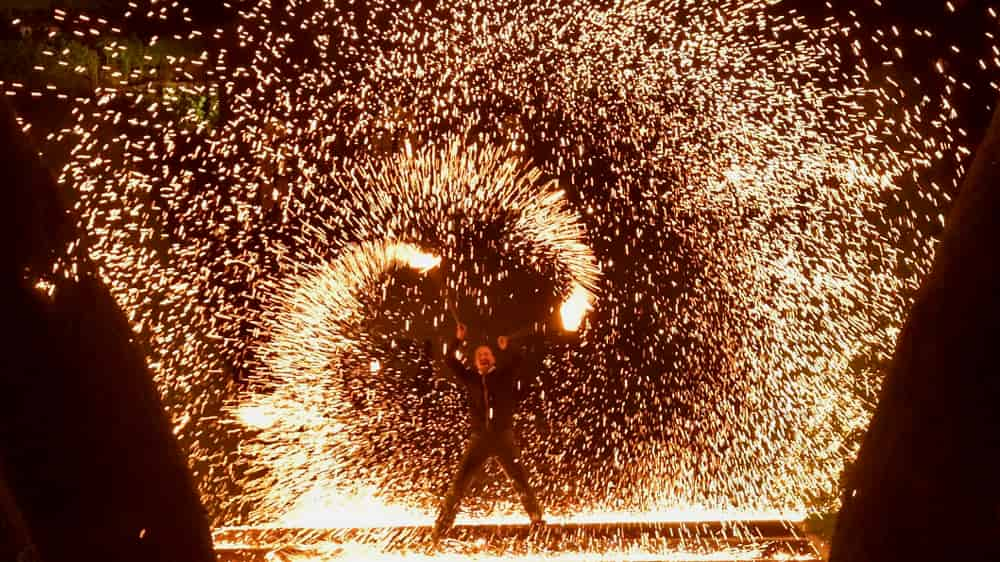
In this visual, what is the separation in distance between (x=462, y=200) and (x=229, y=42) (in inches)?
103

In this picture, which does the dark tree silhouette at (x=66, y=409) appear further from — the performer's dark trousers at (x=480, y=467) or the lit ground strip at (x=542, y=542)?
the performer's dark trousers at (x=480, y=467)

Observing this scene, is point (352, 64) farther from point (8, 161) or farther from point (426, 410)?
point (8, 161)

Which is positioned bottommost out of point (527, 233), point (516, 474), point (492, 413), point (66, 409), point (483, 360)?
point (516, 474)

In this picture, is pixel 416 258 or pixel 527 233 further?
pixel 527 233

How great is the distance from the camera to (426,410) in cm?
711

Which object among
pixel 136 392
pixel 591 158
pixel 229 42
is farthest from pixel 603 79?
pixel 136 392

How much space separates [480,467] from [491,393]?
46cm

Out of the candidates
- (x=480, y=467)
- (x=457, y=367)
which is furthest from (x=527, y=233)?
(x=480, y=467)

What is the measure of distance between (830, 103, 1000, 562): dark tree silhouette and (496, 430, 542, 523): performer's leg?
11.5ft

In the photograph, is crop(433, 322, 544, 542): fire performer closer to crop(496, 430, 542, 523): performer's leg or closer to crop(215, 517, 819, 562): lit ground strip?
crop(496, 430, 542, 523): performer's leg

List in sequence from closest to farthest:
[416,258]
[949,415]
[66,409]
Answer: [949,415] < [66,409] < [416,258]

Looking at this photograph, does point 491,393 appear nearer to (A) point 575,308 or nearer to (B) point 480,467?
(B) point 480,467

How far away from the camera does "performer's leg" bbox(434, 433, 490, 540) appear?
4.80 metres

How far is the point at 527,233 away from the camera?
8094 mm
